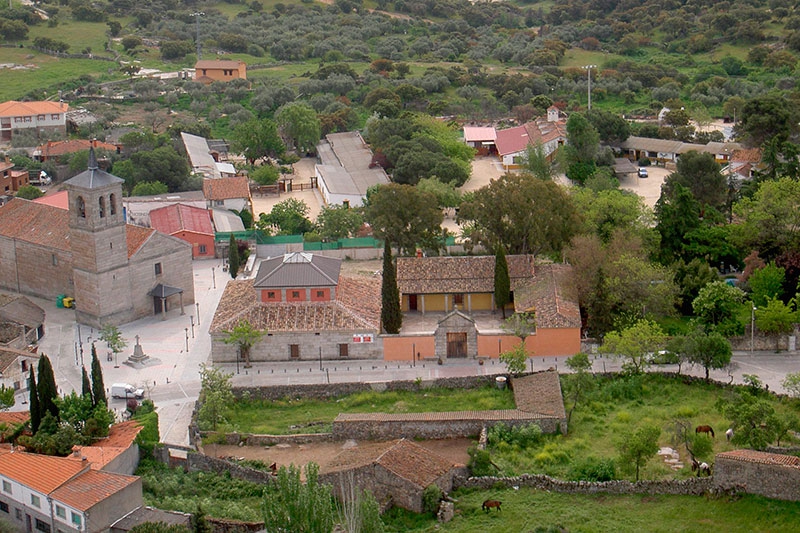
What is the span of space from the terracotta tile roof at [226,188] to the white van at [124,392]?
28.9 metres

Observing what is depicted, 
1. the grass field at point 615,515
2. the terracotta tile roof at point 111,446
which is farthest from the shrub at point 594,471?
the terracotta tile roof at point 111,446

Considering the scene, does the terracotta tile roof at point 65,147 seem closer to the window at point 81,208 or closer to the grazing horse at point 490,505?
the window at point 81,208

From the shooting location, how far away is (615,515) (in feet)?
129

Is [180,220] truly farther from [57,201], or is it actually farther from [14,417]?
[14,417]

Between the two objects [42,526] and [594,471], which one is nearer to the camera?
[42,526]

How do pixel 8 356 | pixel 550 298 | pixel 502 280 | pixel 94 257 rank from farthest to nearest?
pixel 502 280 < pixel 94 257 < pixel 550 298 < pixel 8 356

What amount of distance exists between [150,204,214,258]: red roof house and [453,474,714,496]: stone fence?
3300 cm

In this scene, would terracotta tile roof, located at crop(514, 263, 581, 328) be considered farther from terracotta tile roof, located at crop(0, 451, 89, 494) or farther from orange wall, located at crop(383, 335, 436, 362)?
terracotta tile roof, located at crop(0, 451, 89, 494)

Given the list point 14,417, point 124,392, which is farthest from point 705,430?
point 14,417

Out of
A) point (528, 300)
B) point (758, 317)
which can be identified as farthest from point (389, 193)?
point (758, 317)

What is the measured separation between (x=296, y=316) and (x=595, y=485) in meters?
19.7

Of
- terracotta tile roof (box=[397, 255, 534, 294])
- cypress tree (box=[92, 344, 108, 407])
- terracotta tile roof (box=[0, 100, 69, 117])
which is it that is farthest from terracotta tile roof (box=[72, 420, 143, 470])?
terracotta tile roof (box=[0, 100, 69, 117])

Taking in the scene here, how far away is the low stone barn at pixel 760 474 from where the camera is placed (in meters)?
39.0

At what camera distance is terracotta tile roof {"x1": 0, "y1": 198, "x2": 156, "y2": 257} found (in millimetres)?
61250
